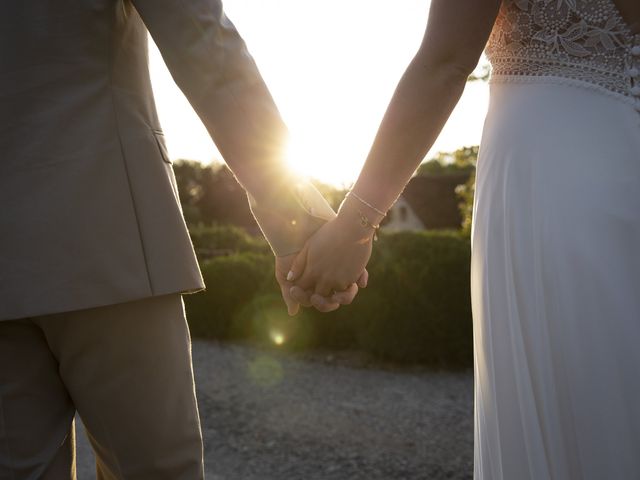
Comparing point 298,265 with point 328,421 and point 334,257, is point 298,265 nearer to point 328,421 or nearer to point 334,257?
point 334,257

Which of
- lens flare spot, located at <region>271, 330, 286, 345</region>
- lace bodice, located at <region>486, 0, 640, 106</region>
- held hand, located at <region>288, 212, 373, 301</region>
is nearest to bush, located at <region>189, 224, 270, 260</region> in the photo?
lens flare spot, located at <region>271, 330, 286, 345</region>

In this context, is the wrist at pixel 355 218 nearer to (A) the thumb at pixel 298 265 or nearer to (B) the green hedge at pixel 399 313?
(A) the thumb at pixel 298 265

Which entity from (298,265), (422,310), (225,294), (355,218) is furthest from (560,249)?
(225,294)

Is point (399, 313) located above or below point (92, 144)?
below

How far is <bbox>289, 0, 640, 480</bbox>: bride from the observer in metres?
1.68

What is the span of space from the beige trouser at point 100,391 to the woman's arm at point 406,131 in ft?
2.10

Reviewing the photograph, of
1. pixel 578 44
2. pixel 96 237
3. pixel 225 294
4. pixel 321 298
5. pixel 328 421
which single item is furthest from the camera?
pixel 225 294

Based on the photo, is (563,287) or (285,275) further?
(285,275)

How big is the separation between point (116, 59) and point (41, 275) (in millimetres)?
514

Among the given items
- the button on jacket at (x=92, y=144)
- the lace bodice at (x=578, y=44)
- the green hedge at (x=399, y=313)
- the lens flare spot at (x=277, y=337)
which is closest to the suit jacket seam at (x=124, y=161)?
the button on jacket at (x=92, y=144)

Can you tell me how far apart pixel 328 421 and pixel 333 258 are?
3143 mm

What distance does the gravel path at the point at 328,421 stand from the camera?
4281mm

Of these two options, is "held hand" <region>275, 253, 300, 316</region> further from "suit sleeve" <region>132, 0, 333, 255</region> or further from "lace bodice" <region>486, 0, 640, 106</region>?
"lace bodice" <region>486, 0, 640, 106</region>

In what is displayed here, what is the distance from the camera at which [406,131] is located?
195 cm
